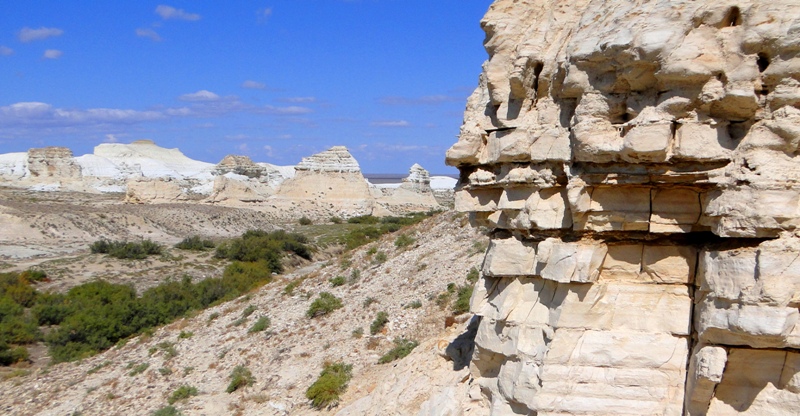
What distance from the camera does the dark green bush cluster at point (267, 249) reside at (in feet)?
109

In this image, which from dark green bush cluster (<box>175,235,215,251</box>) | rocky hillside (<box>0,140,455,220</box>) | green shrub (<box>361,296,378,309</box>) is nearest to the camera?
green shrub (<box>361,296,378,309</box>)

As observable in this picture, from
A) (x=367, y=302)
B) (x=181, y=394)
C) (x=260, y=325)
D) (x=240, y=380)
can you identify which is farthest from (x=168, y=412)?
(x=367, y=302)

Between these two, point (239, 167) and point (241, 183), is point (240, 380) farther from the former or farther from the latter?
point (239, 167)

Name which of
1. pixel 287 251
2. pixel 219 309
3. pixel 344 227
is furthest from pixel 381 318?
pixel 344 227

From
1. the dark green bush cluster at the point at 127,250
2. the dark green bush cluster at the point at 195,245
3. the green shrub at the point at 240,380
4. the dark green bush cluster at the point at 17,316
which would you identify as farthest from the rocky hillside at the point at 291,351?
the dark green bush cluster at the point at 195,245

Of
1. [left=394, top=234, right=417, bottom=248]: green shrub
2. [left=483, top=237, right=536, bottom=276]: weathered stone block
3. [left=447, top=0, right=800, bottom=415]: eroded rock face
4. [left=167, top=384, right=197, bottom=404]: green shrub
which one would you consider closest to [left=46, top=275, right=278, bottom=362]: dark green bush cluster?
[left=394, top=234, right=417, bottom=248]: green shrub

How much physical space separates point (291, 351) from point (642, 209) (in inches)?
414

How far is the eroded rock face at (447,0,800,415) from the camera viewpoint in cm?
428

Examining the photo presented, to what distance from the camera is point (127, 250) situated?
118 ft

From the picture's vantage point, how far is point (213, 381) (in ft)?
45.5

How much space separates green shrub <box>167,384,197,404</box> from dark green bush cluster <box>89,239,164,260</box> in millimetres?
23665

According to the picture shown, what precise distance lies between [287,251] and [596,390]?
3200 centimetres

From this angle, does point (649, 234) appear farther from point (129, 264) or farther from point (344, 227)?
point (344, 227)

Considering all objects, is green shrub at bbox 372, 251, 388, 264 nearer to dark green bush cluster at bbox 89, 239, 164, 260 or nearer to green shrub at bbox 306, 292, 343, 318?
green shrub at bbox 306, 292, 343, 318
